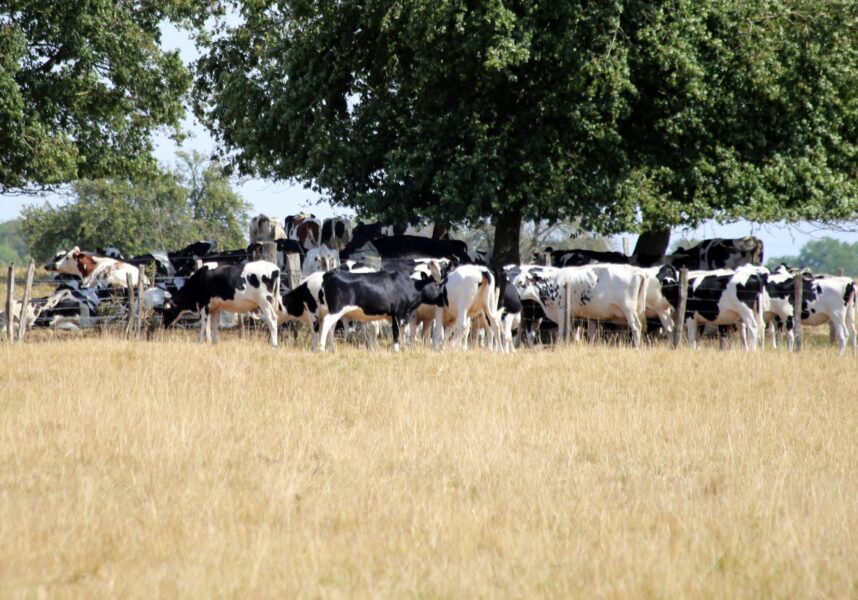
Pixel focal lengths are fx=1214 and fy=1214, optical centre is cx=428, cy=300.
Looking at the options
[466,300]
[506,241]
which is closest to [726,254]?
[506,241]

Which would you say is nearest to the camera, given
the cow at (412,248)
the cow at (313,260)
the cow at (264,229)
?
the cow at (313,260)

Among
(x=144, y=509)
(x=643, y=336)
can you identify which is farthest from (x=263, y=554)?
(x=643, y=336)

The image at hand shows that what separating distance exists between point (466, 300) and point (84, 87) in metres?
15.9

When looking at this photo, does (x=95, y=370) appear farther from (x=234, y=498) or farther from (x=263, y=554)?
(x=263, y=554)

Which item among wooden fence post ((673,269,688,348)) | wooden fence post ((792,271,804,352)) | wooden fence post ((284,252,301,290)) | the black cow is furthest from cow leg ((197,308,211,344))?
wooden fence post ((792,271,804,352))

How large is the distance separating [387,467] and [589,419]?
323 cm

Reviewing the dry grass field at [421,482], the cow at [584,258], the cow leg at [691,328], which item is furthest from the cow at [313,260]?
the dry grass field at [421,482]

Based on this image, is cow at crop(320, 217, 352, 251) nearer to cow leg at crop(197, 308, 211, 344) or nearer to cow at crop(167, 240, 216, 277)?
cow at crop(167, 240, 216, 277)

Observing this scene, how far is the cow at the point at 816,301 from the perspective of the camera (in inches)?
947

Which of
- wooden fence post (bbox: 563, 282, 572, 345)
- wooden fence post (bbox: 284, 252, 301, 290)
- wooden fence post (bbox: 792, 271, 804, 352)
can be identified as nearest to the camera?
wooden fence post (bbox: 792, 271, 804, 352)

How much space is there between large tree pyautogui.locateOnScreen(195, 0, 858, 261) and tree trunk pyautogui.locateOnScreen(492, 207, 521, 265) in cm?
9

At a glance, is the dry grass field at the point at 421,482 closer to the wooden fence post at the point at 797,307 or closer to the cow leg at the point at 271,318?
the cow leg at the point at 271,318

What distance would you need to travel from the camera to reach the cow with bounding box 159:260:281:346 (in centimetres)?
2325

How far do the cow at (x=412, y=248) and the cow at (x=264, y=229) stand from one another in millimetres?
9300
